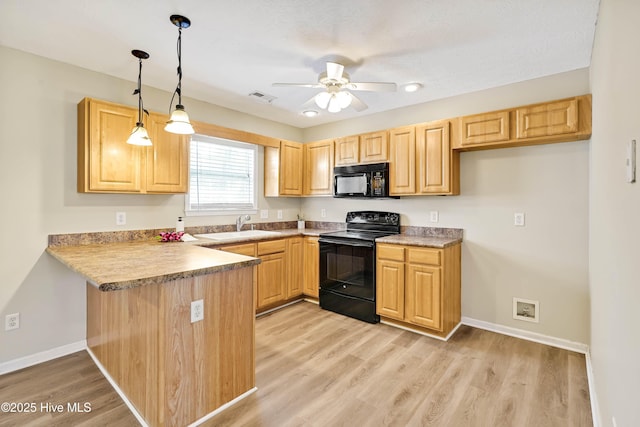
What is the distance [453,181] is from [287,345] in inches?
92.9

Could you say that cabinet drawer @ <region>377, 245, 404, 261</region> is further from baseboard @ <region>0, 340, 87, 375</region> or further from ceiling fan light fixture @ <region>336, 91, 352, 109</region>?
baseboard @ <region>0, 340, 87, 375</region>

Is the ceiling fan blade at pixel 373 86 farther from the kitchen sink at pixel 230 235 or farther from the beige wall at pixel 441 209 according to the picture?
the kitchen sink at pixel 230 235

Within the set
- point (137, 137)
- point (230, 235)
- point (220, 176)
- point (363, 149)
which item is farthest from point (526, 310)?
point (137, 137)

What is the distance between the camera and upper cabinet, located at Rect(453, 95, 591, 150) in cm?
247

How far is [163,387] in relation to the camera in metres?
1.66

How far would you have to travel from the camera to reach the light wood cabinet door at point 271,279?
11.6 ft

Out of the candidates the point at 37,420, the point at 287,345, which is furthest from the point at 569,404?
the point at 37,420

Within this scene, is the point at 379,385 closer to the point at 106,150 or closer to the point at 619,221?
the point at 619,221

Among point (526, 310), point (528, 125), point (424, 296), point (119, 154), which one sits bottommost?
point (526, 310)

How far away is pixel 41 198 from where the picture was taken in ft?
8.26

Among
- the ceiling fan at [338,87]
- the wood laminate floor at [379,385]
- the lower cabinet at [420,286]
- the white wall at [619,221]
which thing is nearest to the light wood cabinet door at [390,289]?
the lower cabinet at [420,286]

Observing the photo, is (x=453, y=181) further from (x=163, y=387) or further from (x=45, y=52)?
(x=45, y=52)

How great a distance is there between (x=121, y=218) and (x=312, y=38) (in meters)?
2.42

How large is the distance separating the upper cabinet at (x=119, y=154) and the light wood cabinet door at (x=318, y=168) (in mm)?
1877
